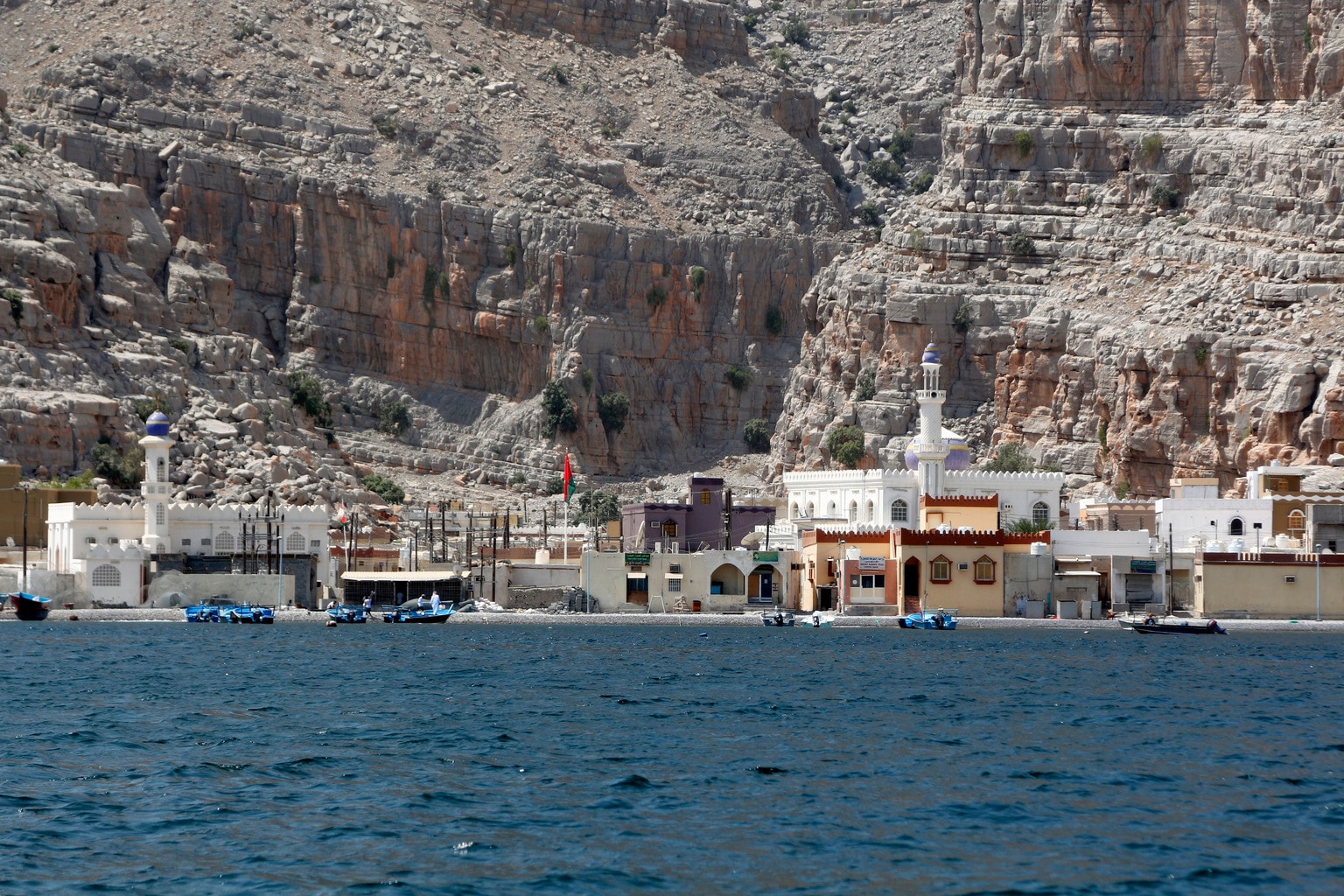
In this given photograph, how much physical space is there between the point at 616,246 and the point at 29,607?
64816mm

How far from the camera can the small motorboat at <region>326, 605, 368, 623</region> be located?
11062 cm

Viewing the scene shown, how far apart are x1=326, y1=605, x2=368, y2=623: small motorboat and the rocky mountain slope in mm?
19378

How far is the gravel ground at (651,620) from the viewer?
362 ft

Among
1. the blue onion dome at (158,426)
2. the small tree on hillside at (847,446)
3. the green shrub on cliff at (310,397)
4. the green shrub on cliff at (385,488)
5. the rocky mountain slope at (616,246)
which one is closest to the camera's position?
the blue onion dome at (158,426)

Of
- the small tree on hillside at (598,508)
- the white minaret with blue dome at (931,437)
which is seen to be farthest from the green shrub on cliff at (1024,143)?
the small tree on hillside at (598,508)

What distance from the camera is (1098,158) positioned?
6053 inches

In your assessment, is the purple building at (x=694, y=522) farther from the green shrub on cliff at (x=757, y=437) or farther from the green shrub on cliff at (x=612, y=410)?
the green shrub on cliff at (x=757, y=437)

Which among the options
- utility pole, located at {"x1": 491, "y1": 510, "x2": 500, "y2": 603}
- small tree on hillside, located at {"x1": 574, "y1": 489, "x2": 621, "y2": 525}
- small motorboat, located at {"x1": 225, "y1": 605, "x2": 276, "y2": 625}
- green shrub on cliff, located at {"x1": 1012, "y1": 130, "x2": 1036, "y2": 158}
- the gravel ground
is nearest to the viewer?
the gravel ground

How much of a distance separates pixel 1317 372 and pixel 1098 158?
86.2 ft

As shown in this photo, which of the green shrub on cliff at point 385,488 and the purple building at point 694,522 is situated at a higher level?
the green shrub on cliff at point 385,488

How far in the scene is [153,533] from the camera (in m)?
119

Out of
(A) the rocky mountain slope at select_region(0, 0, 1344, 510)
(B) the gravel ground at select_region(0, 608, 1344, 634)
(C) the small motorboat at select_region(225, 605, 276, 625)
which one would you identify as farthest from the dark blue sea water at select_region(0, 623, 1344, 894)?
(A) the rocky mountain slope at select_region(0, 0, 1344, 510)

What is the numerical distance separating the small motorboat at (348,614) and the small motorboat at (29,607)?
11796 mm

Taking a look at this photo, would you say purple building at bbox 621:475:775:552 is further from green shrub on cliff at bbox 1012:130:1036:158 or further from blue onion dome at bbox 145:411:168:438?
green shrub on cliff at bbox 1012:130:1036:158
